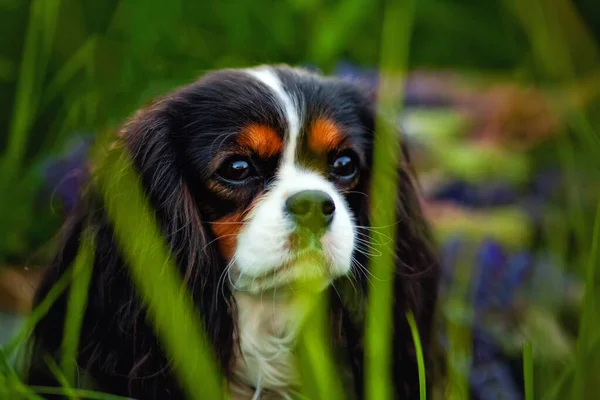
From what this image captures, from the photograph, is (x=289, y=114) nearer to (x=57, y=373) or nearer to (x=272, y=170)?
(x=272, y=170)

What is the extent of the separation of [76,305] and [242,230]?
36cm

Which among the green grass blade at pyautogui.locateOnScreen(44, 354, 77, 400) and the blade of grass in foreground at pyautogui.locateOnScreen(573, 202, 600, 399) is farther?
the green grass blade at pyautogui.locateOnScreen(44, 354, 77, 400)

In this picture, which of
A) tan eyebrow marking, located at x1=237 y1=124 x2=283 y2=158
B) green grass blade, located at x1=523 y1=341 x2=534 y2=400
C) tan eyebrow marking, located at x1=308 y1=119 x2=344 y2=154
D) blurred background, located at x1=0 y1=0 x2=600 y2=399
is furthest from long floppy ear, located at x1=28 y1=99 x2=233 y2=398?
green grass blade, located at x1=523 y1=341 x2=534 y2=400

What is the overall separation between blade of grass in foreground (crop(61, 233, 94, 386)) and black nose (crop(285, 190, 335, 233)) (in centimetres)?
46

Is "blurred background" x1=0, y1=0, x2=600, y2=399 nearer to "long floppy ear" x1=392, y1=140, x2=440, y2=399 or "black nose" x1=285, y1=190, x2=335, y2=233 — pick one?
"long floppy ear" x1=392, y1=140, x2=440, y2=399

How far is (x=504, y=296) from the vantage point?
2.73 meters

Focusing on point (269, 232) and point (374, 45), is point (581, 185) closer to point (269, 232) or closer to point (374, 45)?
point (374, 45)

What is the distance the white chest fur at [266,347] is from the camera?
2.09m

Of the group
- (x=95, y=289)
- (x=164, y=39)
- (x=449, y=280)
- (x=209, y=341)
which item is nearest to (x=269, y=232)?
(x=209, y=341)

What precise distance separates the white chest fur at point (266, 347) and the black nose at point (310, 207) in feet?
0.91

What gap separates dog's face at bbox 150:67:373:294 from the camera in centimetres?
188

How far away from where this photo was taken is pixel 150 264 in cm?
198

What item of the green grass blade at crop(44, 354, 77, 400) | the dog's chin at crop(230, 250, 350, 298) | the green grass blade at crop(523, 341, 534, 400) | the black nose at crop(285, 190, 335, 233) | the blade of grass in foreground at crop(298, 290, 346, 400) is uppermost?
the black nose at crop(285, 190, 335, 233)

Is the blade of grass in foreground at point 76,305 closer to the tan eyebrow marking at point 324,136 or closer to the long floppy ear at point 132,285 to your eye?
the long floppy ear at point 132,285
